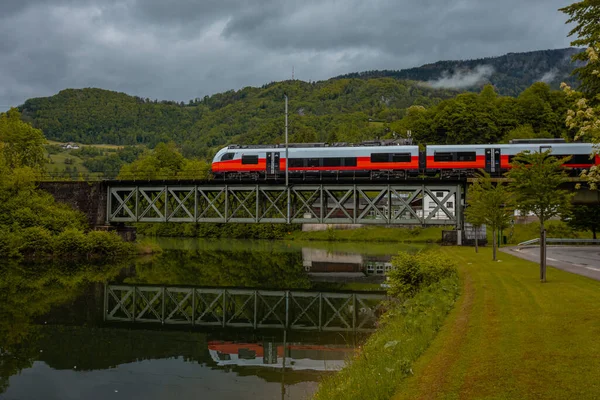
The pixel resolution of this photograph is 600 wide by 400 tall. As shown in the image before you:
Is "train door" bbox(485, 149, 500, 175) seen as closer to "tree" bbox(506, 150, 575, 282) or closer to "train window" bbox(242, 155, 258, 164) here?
"train window" bbox(242, 155, 258, 164)

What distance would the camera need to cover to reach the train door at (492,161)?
51750 millimetres

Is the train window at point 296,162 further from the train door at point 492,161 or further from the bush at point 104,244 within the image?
the bush at point 104,244

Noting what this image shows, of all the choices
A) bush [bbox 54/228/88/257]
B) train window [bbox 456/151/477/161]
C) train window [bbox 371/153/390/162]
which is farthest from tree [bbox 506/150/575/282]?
bush [bbox 54/228/88/257]

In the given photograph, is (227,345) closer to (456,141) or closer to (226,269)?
(226,269)

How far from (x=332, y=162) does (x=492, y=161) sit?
50.2 ft

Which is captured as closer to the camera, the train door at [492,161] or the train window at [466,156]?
the train door at [492,161]

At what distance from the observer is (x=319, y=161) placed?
184 feet

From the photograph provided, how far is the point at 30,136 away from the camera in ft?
277

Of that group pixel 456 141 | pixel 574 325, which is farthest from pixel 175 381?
pixel 456 141

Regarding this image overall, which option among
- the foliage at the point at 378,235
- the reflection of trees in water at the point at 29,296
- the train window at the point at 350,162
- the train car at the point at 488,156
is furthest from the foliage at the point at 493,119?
the reflection of trees in water at the point at 29,296

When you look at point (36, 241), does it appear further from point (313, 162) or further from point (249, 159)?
point (313, 162)

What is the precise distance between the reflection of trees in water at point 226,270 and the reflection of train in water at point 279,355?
53.4ft

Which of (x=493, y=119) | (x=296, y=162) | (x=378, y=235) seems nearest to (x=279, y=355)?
(x=296, y=162)

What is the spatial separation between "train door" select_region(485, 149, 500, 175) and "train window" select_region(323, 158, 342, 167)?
14060 millimetres
